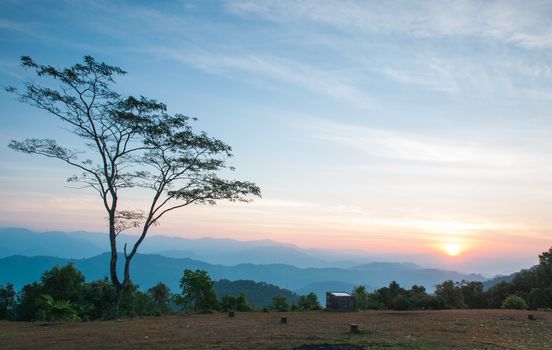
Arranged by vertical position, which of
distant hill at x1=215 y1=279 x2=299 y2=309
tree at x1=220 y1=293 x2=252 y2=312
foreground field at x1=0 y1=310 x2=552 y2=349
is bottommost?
distant hill at x1=215 y1=279 x2=299 y2=309

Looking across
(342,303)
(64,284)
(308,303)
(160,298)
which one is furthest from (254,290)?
(342,303)

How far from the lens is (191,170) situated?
2748 cm

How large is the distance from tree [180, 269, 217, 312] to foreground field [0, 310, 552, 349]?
8.89 metres

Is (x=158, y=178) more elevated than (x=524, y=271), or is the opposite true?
(x=158, y=178)

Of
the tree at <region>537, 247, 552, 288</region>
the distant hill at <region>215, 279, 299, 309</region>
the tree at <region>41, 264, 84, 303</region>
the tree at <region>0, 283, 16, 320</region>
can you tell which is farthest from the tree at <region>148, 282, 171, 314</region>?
the distant hill at <region>215, 279, 299, 309</region>

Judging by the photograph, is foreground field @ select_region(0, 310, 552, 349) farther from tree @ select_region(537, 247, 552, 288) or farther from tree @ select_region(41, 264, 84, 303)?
tree @ select_region(537, 247, 552, 288)

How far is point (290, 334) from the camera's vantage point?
14.9 meters

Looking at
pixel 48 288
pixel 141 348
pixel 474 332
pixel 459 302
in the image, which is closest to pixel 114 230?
pixel 141 348

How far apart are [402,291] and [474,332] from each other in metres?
19.1

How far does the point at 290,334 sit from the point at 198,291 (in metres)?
16.4

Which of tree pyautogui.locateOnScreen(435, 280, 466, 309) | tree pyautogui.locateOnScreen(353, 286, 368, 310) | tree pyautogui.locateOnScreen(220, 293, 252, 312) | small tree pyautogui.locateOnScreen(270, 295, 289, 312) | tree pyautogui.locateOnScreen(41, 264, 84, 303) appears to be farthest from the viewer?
tree pyautogui.locateOnScreen(41, 264, 84, 303)

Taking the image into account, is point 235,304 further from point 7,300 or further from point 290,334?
point 7,300

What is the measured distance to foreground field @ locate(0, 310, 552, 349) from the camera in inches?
511

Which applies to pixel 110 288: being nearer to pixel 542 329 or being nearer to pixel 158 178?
pixel 158 178
